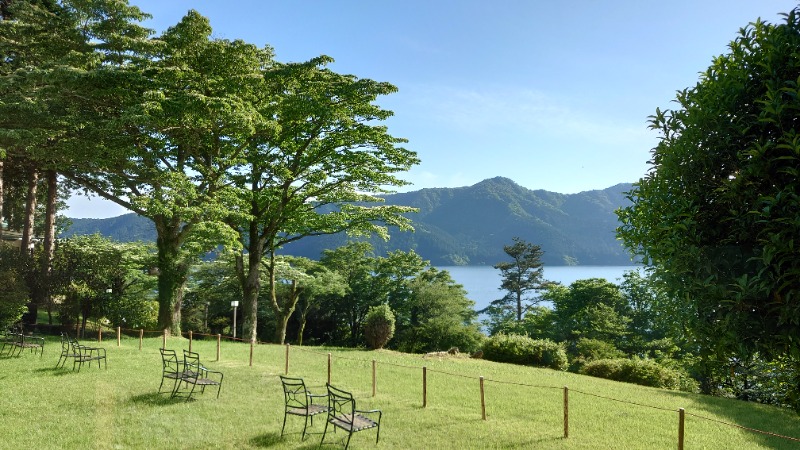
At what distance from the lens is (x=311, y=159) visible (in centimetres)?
2728

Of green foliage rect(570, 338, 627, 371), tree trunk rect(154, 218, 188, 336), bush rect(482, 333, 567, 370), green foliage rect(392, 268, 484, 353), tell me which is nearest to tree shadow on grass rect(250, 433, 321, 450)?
bush rect(482, 333, 567, 370)

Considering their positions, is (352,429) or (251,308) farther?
(251,308)

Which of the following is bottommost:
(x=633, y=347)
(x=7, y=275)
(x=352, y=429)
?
(x=633, y=347)

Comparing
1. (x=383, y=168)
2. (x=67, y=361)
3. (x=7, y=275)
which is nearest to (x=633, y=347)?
(x=383, y=168)

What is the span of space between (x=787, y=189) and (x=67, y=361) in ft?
65.1

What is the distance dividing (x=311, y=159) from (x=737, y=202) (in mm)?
24725

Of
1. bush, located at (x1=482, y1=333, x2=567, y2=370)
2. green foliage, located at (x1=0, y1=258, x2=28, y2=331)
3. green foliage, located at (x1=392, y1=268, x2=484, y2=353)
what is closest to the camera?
green foliage, located at (x1=0, y1=258, x2=28, y2=331)

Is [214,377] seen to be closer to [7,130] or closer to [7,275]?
[7,275]

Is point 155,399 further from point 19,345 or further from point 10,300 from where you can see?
point 10,300

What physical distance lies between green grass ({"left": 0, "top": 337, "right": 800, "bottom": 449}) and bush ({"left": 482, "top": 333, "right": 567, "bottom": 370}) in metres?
6.39

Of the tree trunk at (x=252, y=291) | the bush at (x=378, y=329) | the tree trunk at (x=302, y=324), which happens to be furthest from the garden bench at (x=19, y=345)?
the tree trunk at (x=302, y=324)

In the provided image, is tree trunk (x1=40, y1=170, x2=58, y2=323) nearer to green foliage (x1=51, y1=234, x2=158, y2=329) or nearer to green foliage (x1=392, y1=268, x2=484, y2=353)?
green foliage (x1=51, y1=234, x2=158, y2=329)

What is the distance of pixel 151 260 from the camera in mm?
28406

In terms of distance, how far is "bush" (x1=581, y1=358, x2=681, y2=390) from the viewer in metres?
21.1
